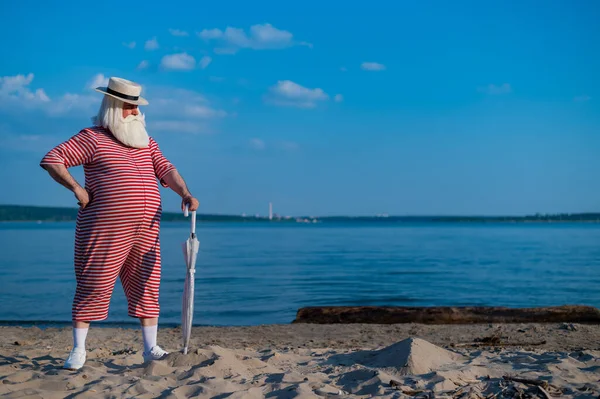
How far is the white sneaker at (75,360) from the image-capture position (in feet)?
14.9

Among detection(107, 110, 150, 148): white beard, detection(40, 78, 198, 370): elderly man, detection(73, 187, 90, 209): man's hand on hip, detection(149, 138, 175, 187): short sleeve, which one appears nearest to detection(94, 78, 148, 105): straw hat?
detection(40, 78, 198, 370): elderly man

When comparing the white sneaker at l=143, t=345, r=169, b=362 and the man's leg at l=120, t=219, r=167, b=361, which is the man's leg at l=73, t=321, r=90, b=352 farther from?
the white sneaker at l=143, t=345, r=169, b=362

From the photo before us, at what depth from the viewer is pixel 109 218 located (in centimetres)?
446

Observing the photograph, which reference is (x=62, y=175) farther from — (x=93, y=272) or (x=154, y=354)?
(x=154, y=354)

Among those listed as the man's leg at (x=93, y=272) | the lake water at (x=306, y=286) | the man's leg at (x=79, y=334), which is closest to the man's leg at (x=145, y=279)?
the man's leg at (x=93, y=272)

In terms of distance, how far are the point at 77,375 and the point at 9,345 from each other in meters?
2.67

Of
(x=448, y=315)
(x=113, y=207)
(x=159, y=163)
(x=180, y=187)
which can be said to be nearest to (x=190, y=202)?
(x=180, y=187)

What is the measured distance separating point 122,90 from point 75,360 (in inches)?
80.5

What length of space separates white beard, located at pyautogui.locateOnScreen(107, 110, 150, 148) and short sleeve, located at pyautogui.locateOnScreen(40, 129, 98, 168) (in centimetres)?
18

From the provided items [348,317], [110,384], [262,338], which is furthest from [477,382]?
[348,317]

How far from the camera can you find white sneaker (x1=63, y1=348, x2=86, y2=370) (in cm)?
453

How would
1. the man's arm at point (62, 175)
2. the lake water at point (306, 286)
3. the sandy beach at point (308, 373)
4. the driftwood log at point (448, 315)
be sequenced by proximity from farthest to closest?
the lake water at point (306, 286), the driftwood log at point (448, 315), the man's arm at point (62, 175), the sandy beach at point (308, 373)

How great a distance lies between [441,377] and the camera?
4.17 meters

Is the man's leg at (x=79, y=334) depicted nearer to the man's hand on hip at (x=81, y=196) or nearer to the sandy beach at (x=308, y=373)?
the sandy beach at (x=308, y=373)
